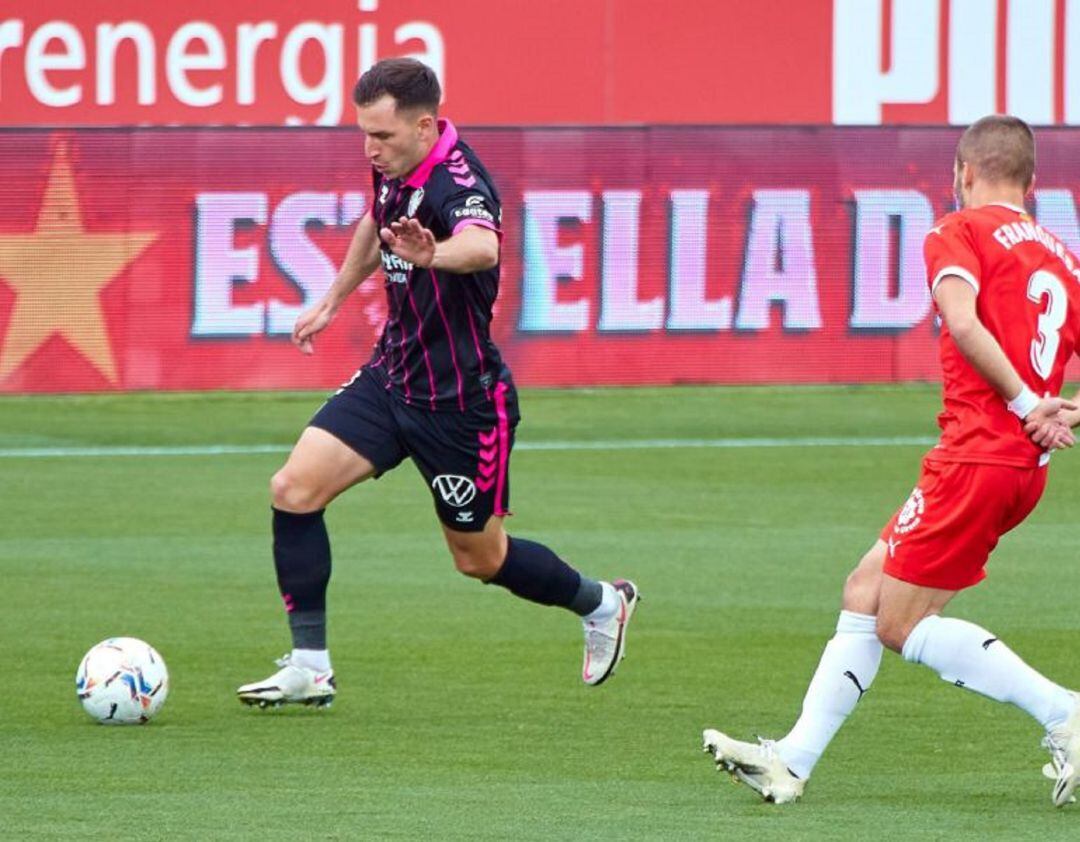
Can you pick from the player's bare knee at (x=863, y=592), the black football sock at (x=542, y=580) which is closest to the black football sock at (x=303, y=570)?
the black football sock at (x=542, y=580)

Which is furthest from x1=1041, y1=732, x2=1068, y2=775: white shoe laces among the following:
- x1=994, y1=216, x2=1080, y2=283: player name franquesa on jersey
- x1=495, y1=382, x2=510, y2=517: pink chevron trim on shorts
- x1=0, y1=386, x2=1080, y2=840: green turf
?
x1=495, y1=382, x2=510, y2=517: pink chevron trim on shorts

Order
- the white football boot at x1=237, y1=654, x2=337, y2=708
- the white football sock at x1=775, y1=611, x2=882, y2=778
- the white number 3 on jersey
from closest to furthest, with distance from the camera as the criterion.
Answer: the white number 3 on jersey
the white football sock at x1=775, y1=611, x2=882, y2=778
the white football boot at x1=237, y1=654, x2=337, y2=708

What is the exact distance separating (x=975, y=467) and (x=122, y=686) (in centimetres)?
281

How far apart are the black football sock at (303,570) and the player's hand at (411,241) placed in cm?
114

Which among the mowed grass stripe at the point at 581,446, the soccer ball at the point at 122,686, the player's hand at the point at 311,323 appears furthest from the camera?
the mowed grass stripe at the point at 581,446

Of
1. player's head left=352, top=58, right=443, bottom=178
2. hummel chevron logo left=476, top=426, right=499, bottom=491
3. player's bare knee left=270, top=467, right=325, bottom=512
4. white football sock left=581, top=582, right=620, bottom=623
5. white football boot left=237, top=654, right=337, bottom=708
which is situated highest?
player's head left=352, top=58, right=443, bottom=178

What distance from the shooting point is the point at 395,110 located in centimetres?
795

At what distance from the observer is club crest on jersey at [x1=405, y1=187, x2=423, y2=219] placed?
A: 806 centimetres

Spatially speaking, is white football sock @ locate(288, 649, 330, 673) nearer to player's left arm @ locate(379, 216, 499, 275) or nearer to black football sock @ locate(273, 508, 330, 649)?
black football sock @ locate(273, 508, 330, 649)

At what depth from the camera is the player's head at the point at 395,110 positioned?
7945mm

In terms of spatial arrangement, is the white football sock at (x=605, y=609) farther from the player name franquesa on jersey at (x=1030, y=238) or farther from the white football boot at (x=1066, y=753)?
the player name franquesa on jersey at (x=1030, y=238)

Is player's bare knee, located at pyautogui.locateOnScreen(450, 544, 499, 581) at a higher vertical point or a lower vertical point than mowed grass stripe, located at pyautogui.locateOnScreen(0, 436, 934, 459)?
higher

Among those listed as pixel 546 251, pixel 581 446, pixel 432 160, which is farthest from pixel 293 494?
pixel 546 251

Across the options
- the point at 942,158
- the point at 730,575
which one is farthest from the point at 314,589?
the point at 942,158
